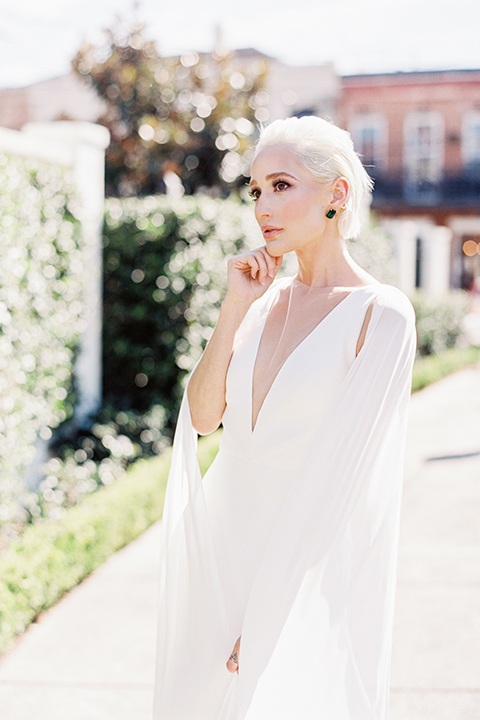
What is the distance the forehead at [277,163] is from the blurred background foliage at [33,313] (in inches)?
129

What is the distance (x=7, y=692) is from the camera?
10.5 ft

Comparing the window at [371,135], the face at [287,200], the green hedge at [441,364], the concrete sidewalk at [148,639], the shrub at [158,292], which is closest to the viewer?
the face at [287,200]

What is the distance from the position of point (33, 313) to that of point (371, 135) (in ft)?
83.2

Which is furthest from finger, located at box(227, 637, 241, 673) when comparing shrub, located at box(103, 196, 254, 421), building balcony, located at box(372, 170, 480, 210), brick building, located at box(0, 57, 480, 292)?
building balcony, located at box(372, 170, 480, 210)


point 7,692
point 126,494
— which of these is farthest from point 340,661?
point 126,494

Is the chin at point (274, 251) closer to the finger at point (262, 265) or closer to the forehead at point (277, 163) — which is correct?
the finger at point (262, 265)

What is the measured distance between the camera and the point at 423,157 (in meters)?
Answer: 29.0

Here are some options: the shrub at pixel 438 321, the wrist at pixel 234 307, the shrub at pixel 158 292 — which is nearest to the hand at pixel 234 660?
the wrist at pixel 234 307

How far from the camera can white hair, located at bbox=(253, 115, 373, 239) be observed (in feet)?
6.23

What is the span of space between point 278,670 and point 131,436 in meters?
Answer: 4.79

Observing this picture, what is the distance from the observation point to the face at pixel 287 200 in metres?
1.91

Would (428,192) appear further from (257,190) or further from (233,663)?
(233,663)

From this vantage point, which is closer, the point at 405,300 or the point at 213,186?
the point at 405,300

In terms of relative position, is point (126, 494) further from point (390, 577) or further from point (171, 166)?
point (171, 166)
